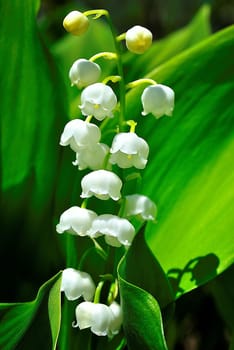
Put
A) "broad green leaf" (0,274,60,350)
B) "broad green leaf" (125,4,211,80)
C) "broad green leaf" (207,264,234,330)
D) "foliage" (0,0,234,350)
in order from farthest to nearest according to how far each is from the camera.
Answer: "broad green leaf" (125,4,211,80), "broad green leaf" (207,264,234,330), "foliage" (0,0,234,350), "broad green leaf" (0,274,60,350)

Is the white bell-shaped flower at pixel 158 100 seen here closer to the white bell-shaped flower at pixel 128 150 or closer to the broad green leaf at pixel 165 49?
the white bell-shaped flower at pixel 128 150

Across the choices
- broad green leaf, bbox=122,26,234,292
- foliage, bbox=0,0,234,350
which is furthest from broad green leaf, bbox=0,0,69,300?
broad green leaf, bbox=122,26,234,292

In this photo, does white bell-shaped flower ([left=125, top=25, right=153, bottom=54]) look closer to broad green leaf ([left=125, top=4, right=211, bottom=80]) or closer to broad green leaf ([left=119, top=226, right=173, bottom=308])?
broad green leaf ([left=119, top=226, right=173, bottom=308])

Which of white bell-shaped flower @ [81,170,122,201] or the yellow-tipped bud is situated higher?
the yellow-tipped bud

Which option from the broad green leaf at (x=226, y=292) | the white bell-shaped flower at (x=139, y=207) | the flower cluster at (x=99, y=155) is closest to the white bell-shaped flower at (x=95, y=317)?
the flower cluster at (x=99, y=155)

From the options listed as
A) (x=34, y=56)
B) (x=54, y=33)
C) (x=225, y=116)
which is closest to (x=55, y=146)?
(x=34, y=56)

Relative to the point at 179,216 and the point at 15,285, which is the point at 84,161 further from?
the point at 15,285

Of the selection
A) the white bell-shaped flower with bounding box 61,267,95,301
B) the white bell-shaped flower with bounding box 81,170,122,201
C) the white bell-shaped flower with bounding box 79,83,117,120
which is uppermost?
the white bell-shaped flower with bounding box 79,83,117,120
